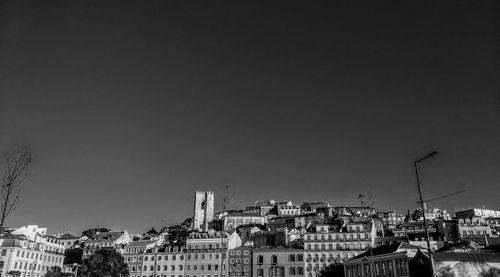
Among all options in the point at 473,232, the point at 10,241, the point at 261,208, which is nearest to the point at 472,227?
the point at 473,232

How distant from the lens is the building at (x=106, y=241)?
121 metres

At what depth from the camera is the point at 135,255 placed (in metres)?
109

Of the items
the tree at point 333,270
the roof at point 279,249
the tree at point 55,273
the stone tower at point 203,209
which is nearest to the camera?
the tree at point 333,270

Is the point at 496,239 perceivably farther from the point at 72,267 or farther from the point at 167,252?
the point at 72,267

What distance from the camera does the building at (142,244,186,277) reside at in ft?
341

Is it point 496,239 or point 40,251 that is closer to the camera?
point 496,239

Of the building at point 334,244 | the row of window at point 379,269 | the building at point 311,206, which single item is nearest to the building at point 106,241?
the building at point 334,244

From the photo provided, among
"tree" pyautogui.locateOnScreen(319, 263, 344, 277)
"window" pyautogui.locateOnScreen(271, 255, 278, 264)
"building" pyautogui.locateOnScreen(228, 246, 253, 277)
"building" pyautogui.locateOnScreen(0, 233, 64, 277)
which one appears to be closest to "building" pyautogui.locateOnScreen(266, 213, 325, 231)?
"building" pyautogui.locateOnScreen(228, 246, 253, 277)

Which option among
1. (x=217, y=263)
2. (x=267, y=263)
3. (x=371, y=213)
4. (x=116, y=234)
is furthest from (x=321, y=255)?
(x=116, y=234)

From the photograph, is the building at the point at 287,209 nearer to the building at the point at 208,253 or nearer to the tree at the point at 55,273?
the building at the point at 208,253

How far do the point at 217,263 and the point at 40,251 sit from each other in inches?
1742

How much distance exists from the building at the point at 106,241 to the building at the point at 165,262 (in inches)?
615

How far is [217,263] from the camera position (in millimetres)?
101125

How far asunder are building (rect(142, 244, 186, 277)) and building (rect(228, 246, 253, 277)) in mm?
12377
